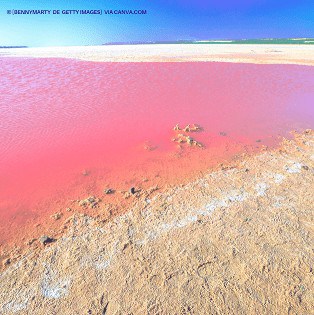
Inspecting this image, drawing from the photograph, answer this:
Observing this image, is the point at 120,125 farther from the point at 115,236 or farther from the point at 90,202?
the point at 115,236

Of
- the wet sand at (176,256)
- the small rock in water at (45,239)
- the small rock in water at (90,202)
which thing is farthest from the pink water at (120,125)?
the wet sand at (176,256)

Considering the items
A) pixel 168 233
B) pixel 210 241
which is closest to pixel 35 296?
pixel 168 233

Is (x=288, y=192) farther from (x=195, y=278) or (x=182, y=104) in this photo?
(x=182, y=104)

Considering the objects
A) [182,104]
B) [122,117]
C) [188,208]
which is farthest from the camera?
[182,104]

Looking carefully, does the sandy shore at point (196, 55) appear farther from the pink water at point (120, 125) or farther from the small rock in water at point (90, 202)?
the small rock in water at point (90, 202)

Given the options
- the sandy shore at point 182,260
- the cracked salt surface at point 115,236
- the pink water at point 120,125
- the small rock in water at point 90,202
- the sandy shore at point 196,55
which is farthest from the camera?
the sandy shore at point 196,55

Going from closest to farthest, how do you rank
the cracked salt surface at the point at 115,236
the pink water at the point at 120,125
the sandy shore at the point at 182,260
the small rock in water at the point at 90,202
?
the sandy shore at the point at 182,260
the cracked salt surface at the point at 115,236
the small rock in water at the point at 90,202
the pink water at the point at 120,125

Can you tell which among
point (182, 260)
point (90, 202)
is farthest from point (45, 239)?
point (182, 260)
